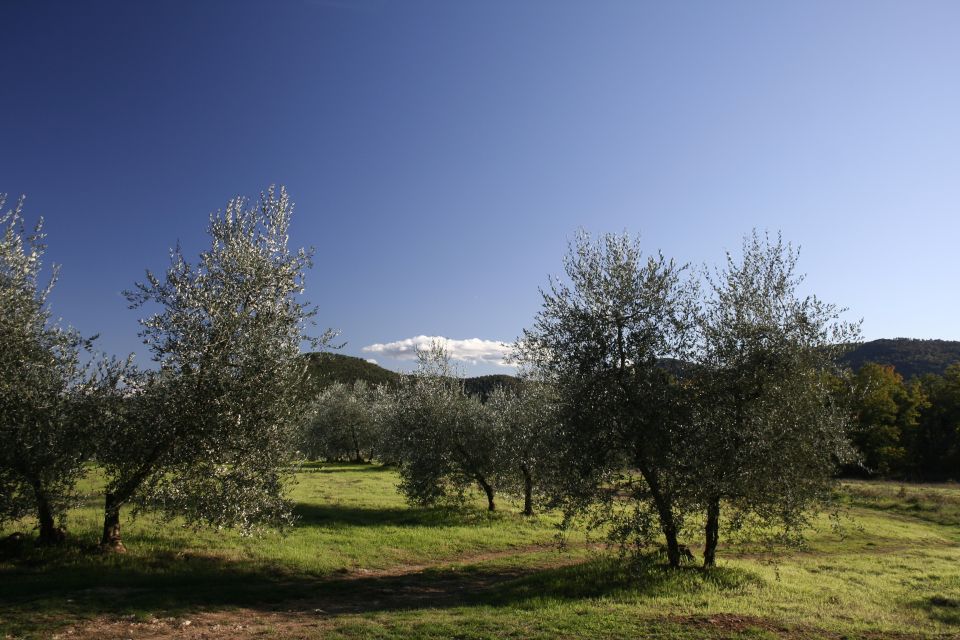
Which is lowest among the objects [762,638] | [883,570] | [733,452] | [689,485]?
[883,570]

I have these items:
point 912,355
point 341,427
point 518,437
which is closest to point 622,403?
point 518,437

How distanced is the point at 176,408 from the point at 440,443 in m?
20.0

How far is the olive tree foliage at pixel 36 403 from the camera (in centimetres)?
1688

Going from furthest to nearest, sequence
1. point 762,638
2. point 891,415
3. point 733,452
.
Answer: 1. point 891,415
2. point 733,452
3. point 762,638

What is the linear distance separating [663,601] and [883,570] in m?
14.4

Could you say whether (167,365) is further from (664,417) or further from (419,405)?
(419,405)

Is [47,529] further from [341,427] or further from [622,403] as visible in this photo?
[341,427]

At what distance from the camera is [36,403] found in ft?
56.1

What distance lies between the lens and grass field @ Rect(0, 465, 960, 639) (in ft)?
42.9

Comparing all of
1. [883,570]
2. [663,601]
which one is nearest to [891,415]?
[883,570]

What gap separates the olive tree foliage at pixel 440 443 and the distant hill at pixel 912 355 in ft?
387

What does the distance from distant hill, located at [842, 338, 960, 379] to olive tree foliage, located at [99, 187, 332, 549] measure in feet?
447

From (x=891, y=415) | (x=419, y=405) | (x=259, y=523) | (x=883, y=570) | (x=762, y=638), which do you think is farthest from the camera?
(x=891, y=415)

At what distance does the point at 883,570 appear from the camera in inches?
896
